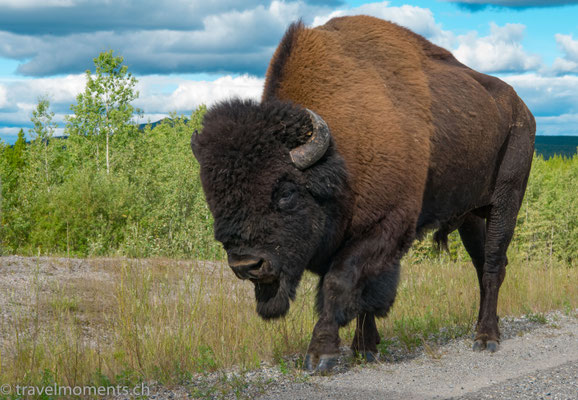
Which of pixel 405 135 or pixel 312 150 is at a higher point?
pixel 405 135

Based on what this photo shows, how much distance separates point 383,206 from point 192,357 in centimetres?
207

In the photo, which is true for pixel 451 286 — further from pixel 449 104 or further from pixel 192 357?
pixel 192 357

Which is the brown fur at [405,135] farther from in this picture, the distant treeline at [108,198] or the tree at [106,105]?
the tree at [106,105]

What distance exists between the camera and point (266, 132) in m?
4.40

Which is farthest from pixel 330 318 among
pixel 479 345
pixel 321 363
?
pixel 479 345

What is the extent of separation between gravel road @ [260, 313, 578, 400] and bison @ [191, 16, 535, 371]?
0.27 meters

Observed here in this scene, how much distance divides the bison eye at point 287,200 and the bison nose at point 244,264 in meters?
0.43

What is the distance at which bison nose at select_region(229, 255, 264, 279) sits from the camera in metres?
4.25

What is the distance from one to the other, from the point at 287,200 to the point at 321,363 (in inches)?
53.7

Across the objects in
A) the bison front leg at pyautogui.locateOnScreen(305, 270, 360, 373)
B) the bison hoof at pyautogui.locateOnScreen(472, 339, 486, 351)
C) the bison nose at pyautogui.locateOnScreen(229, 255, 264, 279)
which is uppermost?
the bison nose at pyautogui.locateOnScreen(229, 255, 264, 279)

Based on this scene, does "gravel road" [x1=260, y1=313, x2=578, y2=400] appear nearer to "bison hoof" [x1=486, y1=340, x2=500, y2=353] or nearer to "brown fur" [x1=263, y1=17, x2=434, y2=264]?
"bison hoof" [x1=486, y1=340, x2=500, y2=353]

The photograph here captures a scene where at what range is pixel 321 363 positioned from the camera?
4.76 meters

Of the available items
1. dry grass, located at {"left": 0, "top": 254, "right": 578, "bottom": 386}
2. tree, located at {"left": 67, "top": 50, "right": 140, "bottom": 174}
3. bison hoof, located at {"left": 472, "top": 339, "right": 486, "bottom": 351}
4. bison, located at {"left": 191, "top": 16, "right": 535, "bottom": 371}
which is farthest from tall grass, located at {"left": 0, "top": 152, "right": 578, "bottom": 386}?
tree, located at {"left": 67, "top": 50, "right": 140, "bottom": 174}

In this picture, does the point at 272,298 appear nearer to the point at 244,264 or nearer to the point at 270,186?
the point at 244,264
